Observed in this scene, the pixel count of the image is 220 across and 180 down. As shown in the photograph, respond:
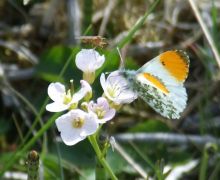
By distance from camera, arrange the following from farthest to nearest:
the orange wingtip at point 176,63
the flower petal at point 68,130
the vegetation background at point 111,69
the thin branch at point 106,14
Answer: the thin branch at point 106,14
the vegetation background at point 111,69
the orange wingtip at point 176,63
the flower petal at point 68,130

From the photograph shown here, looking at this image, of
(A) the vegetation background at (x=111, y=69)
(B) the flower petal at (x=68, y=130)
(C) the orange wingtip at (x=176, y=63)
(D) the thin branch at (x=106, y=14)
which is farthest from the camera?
(D) the thin branch at (x=106, y=14)

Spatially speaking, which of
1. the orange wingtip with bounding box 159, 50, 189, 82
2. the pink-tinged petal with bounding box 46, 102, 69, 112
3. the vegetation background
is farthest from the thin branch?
the pink-tinged petal with bounding box 46, 102, 69, 112

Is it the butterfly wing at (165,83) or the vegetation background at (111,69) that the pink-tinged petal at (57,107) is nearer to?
the butterfly wing at (165,83)

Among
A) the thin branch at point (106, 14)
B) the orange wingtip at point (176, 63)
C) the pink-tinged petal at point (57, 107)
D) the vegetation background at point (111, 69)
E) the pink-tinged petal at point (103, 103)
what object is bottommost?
the vegetation background at point (111, 69)

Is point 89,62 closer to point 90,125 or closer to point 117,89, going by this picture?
point 117,89

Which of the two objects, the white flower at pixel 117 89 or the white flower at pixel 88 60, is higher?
the white flower at pixel 88 60

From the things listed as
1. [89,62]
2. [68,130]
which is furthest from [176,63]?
[68,130]

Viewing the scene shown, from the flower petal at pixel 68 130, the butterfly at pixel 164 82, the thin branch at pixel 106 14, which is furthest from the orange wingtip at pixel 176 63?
the thin branch at pixel 106 14

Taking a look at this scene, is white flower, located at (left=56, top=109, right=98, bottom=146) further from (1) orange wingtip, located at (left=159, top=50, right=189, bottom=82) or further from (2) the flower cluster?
(1) orange wingtip, located at (left=159, top=50, right=189, bottom=82)
